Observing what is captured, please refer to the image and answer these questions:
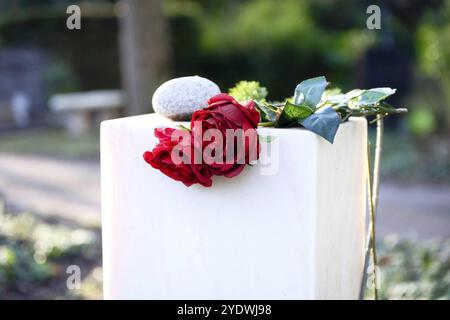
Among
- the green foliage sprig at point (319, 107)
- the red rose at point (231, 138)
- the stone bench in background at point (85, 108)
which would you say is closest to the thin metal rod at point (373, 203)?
the green foliage sprig at point (319, 107)

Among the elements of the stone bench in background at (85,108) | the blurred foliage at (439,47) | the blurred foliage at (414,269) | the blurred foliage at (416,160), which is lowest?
the blurred foliage at (414,269)

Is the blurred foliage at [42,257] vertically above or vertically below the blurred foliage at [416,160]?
below

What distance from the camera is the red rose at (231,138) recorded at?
102 inches

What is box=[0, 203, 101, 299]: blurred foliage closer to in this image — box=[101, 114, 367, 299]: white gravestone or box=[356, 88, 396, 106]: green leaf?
box=[101, 114, 367, 299]: white gravestone

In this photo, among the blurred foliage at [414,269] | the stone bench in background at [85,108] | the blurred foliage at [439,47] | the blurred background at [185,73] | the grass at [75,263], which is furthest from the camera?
the stone bench in background at [85,108]

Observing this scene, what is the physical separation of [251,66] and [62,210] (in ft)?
23.7

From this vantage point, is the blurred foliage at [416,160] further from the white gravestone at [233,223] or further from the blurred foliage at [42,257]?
the white gravestone at [233,223]

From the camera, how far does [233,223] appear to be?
2.73 m

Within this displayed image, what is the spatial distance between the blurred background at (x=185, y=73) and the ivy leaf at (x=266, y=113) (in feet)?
9.31

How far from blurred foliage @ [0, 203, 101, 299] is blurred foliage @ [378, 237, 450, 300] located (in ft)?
6.04

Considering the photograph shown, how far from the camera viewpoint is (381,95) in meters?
2.84

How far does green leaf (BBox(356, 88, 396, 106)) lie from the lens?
→ 9.31 ft

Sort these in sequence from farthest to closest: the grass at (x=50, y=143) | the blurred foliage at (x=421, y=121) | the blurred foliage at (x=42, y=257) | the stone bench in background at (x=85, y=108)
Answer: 1. the stone bench in background at (x=85, y=108)
2. the blurred foliage at (x=421, y=121)
3. the grass at (x=50, y=143)
4. the blurred foliage at (x=42, y=257)

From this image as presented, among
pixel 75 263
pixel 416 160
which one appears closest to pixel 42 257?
pixel 75 263
